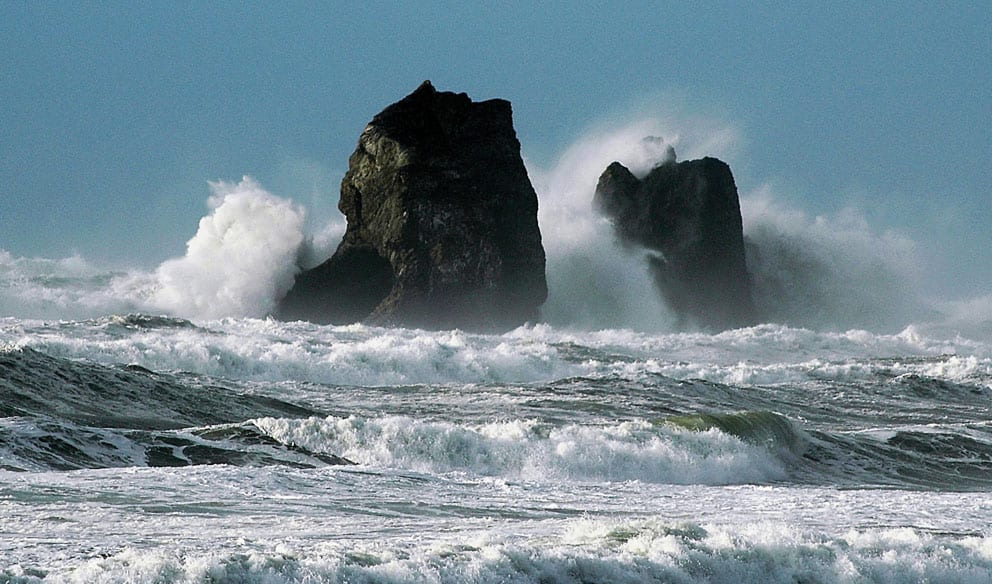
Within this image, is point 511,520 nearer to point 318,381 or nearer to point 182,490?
point 182,490

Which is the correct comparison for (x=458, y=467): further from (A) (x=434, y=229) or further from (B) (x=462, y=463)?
(A) (x=434, y=229)

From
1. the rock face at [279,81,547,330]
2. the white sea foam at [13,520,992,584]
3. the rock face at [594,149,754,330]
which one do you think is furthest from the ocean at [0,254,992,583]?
the rock face at [594,149,754,330]

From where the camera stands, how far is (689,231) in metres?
69.4

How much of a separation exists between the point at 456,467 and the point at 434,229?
39.7 m

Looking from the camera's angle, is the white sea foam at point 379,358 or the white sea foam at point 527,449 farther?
the white sea foam at point 379,358

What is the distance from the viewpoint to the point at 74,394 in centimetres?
1697

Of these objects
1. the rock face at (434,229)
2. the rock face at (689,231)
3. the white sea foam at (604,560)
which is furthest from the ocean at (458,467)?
the rock face at (689,231)

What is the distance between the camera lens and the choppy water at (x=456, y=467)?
6352 millimetres

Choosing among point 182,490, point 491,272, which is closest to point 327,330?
point 491,272

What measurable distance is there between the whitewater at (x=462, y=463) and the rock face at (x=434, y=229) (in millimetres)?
13358

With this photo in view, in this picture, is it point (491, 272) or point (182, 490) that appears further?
point (491, 272)

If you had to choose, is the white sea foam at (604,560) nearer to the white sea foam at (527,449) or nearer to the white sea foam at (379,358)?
the white sea foam at (527,449)

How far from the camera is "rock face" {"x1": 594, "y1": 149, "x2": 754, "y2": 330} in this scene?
6831 cm

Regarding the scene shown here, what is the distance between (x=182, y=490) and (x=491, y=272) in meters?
45.1
